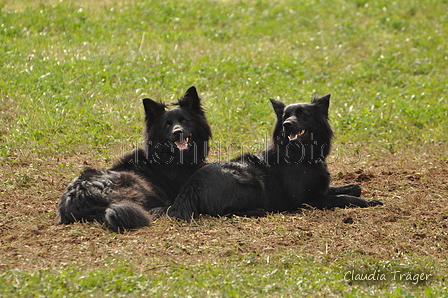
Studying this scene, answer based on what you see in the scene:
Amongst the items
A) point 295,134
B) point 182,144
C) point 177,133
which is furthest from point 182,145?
point 295,134

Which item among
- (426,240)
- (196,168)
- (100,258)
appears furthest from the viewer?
(196,168)

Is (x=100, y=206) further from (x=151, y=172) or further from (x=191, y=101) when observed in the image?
(x=191, y=101)

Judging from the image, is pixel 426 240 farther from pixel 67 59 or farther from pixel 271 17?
pixel 271 17

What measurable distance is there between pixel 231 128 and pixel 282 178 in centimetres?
411

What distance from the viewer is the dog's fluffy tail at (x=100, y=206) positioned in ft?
19.0

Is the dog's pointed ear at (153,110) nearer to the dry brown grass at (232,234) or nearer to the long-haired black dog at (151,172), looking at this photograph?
the long-haired black dog at (151,172)

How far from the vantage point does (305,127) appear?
23.3 feet

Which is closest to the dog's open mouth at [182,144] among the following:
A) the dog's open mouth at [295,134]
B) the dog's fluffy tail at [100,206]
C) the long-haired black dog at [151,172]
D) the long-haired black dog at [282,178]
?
the long-haired black dog at [151,172]

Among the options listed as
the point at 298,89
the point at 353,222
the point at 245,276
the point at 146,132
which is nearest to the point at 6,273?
the point at 245,276

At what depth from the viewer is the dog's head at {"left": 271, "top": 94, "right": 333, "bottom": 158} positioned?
7.08 metres

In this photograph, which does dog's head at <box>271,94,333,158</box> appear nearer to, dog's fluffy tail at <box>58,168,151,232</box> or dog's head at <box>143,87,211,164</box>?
dog's head at <box>143,87,211,164</box>

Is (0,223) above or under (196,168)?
under

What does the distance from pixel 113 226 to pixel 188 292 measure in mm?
1854

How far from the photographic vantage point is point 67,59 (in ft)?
44.2
